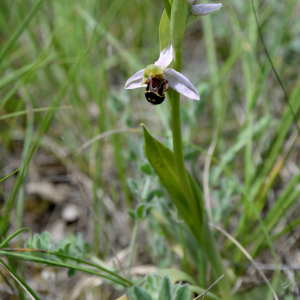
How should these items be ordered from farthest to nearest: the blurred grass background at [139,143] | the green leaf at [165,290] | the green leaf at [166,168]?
the blurred grass background at [139,143]
the green leaf at [166,168]
the green leaf at [165,290]

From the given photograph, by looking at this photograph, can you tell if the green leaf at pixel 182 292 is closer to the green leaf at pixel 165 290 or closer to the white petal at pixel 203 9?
the green leaf at pixel 165 290

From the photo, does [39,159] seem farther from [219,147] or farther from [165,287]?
[165,287]

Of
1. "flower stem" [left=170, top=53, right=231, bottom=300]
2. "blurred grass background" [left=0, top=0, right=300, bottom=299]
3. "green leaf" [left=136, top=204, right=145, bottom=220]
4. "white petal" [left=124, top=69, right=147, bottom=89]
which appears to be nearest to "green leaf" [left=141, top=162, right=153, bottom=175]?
"blurred grass background" [left=0, top=0, right=300, bottom=299]

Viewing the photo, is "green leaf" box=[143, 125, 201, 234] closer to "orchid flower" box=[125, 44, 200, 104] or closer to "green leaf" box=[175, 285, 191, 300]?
"orchid flower" box=[125, 44, 200, 104]

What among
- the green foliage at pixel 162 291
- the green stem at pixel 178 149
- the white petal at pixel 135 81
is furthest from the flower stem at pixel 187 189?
the green foliage at pixel 162 291

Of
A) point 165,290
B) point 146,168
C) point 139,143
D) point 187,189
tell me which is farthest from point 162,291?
point 139,143

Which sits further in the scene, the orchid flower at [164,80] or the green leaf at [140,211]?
the green leaf at [140,211]
